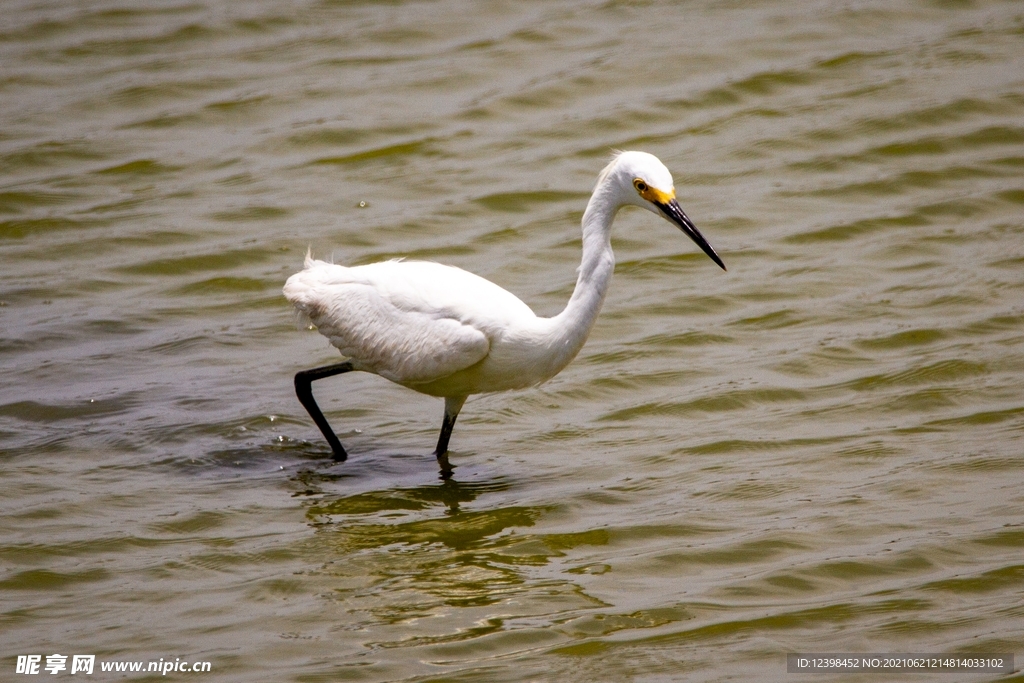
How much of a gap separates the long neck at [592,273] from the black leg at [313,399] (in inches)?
57.4

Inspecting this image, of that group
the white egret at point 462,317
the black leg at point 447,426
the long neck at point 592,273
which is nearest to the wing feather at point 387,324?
the white egret at point 462,317

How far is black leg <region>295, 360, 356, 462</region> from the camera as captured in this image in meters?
7.12

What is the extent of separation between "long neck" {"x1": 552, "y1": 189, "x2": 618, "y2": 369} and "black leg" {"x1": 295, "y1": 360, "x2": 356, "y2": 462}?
4.78 ft

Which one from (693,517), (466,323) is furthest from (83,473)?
(693,517)

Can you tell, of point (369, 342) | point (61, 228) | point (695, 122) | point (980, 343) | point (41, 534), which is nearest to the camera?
point (41, 534)

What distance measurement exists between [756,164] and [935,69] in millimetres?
2691

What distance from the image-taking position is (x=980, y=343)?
26.9ft

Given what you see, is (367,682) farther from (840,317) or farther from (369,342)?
(840,317)

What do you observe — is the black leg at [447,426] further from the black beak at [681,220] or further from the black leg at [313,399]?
the black beak at [681,220]

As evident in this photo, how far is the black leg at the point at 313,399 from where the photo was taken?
7125mm

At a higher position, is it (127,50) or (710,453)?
(127,50)

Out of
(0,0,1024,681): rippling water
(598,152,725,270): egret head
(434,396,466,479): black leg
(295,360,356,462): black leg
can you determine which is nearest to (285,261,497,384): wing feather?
(295,360,356,462): black leg

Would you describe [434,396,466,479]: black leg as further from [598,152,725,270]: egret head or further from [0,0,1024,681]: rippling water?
[598,152,725,270]: egret head

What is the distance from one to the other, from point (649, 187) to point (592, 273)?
52 centimetres
